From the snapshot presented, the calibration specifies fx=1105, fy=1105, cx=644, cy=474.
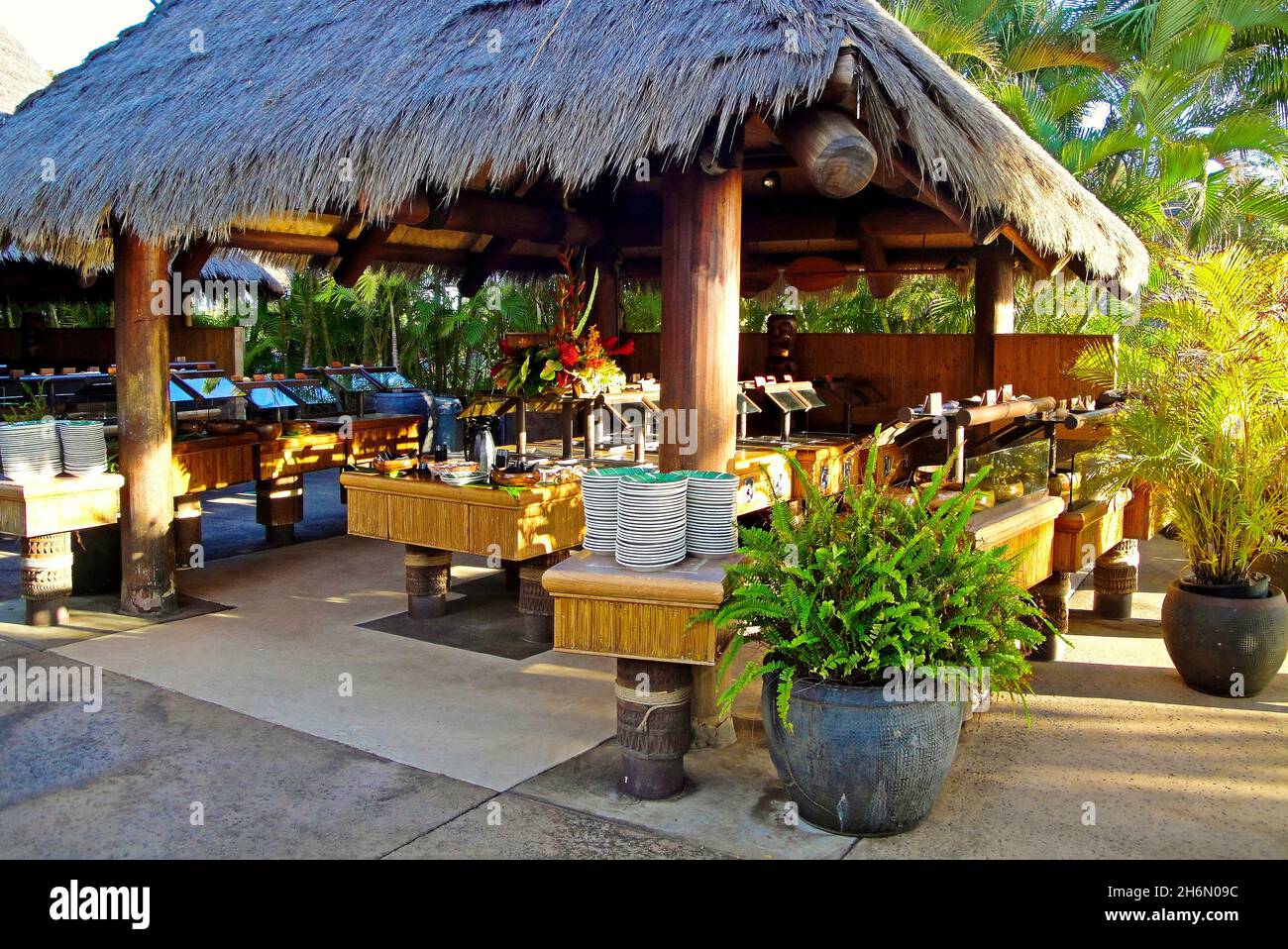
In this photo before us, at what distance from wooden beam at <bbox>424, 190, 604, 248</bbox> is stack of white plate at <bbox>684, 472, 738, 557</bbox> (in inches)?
128

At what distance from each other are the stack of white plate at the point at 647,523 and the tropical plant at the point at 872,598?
321 millimetres

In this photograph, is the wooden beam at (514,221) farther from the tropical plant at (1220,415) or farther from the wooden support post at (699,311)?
the tropical plant at (1220,415)

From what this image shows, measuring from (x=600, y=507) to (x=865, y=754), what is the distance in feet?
4.60

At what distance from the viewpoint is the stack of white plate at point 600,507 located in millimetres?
4309

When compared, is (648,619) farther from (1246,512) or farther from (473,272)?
(473,272)

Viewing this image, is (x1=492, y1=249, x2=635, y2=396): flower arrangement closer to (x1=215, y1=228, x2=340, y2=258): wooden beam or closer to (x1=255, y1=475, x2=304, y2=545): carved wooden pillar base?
(x1=215, y1=228, x2=340, y2=258): wooden beam

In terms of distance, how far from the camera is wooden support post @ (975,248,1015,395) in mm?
8875

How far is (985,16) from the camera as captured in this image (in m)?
13.6

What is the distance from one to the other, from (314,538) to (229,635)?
2.87m

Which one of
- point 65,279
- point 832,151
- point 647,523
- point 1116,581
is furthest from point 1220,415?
point 65,279

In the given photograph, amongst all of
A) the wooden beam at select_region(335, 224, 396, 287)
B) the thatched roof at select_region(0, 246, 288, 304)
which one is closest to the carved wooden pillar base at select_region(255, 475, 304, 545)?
the wooden beam at select_region(335, 224, 396, 287)

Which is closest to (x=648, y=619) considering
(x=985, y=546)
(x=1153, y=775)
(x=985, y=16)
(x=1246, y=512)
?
(x=985, y=546)

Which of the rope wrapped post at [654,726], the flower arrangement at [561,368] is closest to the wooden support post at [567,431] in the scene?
the flower arrangement at [561,368]

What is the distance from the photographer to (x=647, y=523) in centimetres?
404
